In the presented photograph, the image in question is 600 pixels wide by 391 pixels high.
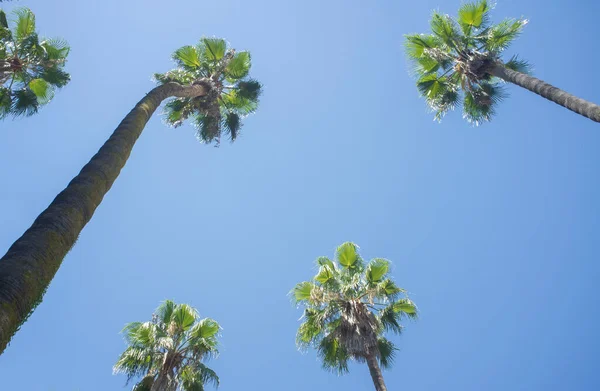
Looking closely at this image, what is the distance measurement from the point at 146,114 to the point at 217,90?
7.41 m

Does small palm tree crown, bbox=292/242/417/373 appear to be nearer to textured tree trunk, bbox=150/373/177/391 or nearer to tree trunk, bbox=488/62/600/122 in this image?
textured tree trunk, bbox=150/373/177/391

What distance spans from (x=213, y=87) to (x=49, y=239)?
11513 mm

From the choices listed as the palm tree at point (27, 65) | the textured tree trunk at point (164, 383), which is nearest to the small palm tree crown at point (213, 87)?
the palm tree at point (27, 65)

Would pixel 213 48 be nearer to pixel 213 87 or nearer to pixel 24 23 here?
pixel 213 87

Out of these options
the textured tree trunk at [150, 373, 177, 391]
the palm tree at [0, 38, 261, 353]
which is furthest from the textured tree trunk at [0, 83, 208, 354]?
the textured tree trunk at [150, 373, 177, 391]

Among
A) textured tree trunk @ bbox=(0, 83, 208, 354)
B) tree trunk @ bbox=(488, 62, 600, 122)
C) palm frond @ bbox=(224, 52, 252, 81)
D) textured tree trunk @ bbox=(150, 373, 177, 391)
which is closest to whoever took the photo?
textured tree trunk @ bbox=(0, 83, 208, 354)

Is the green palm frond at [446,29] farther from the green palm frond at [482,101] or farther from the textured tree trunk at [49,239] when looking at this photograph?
the textured tree trunk at [49,239]

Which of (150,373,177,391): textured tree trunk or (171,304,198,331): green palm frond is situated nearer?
(150,373,177,391): textured tree trunk

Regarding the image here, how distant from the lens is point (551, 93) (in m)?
11.7

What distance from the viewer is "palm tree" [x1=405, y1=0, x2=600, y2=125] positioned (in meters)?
15.5

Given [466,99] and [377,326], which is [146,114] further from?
[466,99]

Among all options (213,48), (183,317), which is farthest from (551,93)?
(183,317)

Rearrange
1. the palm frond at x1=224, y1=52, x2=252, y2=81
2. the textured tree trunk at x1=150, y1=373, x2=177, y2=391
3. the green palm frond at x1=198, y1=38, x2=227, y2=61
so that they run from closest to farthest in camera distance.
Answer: the textured tree trunk at x1=150, y1=373, x2=177, y2=391 → the green palm frond at x1=198, y1=38, x2=227, y2=61 → the palm frond at x1=224, y1=52, x2=252, y2=81

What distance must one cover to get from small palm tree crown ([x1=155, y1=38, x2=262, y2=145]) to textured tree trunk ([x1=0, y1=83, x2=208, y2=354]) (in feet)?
28.6
